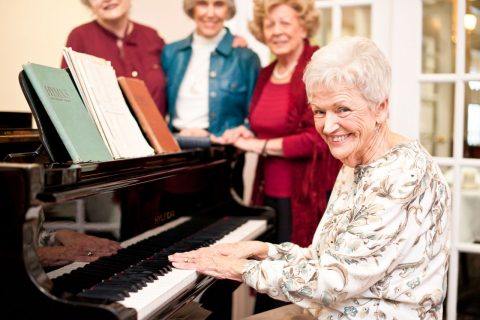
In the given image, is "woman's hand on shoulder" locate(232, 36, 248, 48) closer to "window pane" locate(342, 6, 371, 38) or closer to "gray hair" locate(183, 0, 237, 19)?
"gray hair" locate(183, 0, 237, 19)

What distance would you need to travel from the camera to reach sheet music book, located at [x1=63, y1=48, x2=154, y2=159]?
161cm

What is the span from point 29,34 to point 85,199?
1419 mm

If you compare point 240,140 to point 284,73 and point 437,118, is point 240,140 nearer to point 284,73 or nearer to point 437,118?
point 284,73

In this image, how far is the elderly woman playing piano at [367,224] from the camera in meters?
1.31

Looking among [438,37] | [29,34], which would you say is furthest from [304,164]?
[29,34]

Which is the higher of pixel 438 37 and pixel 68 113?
pixel 438 37

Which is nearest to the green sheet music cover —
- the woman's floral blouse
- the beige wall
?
the woman's floral blouse

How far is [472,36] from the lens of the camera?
2.73m

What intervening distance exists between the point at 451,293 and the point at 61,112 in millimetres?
2205

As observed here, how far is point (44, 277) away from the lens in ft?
3.70

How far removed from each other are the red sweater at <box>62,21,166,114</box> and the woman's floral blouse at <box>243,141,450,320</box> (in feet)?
4.72

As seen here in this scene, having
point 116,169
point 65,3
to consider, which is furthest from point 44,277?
point 65,3

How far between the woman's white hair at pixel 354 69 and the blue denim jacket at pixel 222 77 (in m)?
1.25

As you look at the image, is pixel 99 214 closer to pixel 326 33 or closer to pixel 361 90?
pixel 361 90
